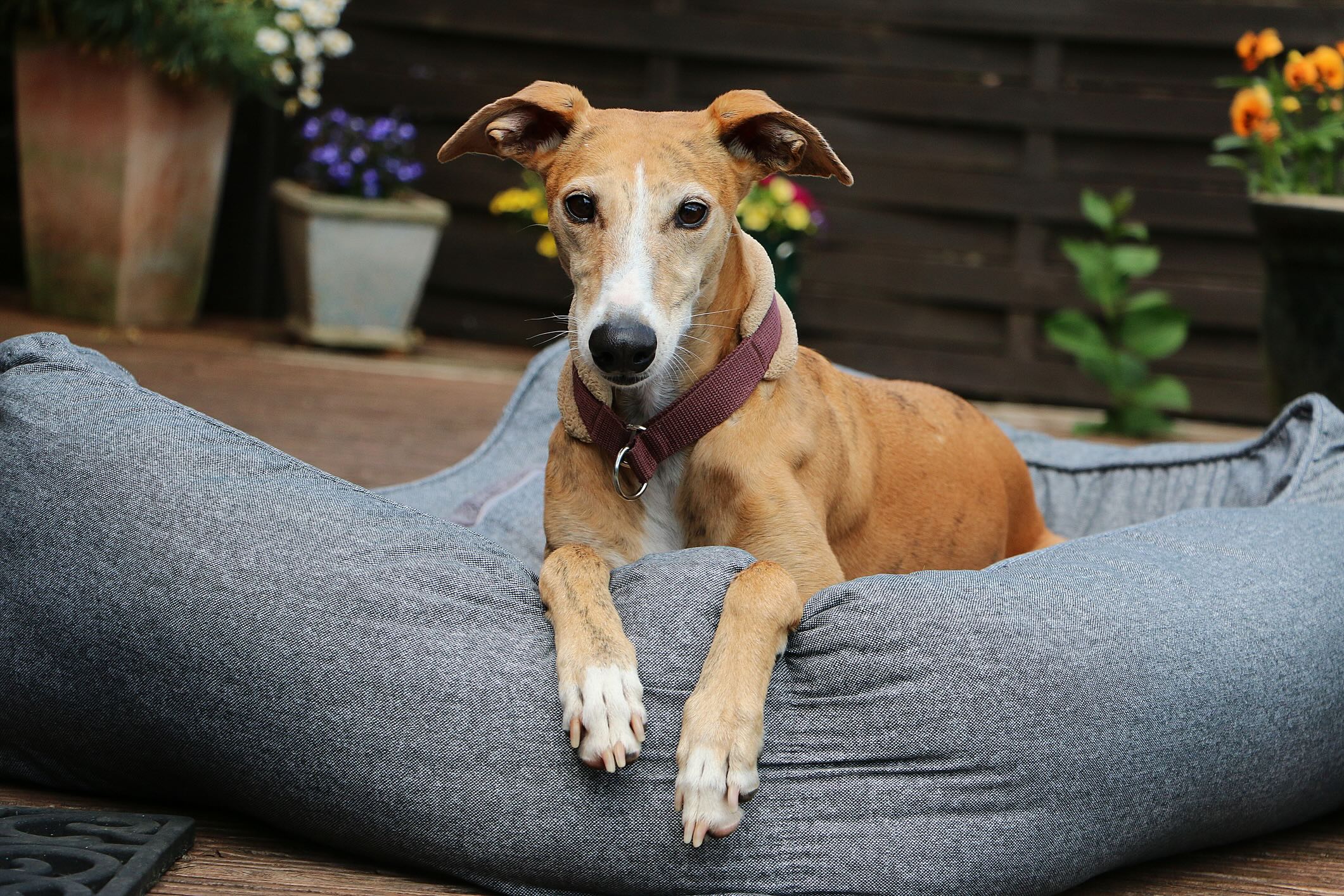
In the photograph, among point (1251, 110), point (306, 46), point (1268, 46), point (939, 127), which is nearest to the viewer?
point (1251, 110)

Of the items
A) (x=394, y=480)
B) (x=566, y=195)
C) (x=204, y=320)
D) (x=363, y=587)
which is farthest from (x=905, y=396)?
(x=204, y=320)

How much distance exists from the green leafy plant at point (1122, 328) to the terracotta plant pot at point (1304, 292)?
1146mm

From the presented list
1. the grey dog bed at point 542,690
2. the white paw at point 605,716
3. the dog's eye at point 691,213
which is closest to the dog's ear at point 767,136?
the dog's eye at point 691,213

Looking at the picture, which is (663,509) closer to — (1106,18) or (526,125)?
(526,125)

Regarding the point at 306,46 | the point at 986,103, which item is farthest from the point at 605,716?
the point at 306,46

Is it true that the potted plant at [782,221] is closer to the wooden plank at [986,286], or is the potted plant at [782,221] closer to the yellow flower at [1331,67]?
the wooden plank at [986,286]

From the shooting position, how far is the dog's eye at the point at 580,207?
80.4 inches

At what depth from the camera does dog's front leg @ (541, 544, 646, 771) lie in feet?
5.63

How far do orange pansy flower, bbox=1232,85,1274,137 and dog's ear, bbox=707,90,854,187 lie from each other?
2335mm

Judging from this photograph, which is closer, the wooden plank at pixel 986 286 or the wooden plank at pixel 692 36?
the wooden plank at pixel 986 286

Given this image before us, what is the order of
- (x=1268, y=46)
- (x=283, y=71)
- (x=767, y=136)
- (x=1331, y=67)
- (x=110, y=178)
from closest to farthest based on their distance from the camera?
(x=767, y=136), (x=1331, y=67), (x=1268, y=46), (x=110, y=178), (x=283, y=71)

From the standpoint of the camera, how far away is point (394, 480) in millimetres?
3773

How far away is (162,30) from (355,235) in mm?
1070

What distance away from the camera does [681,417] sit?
7.04ft
